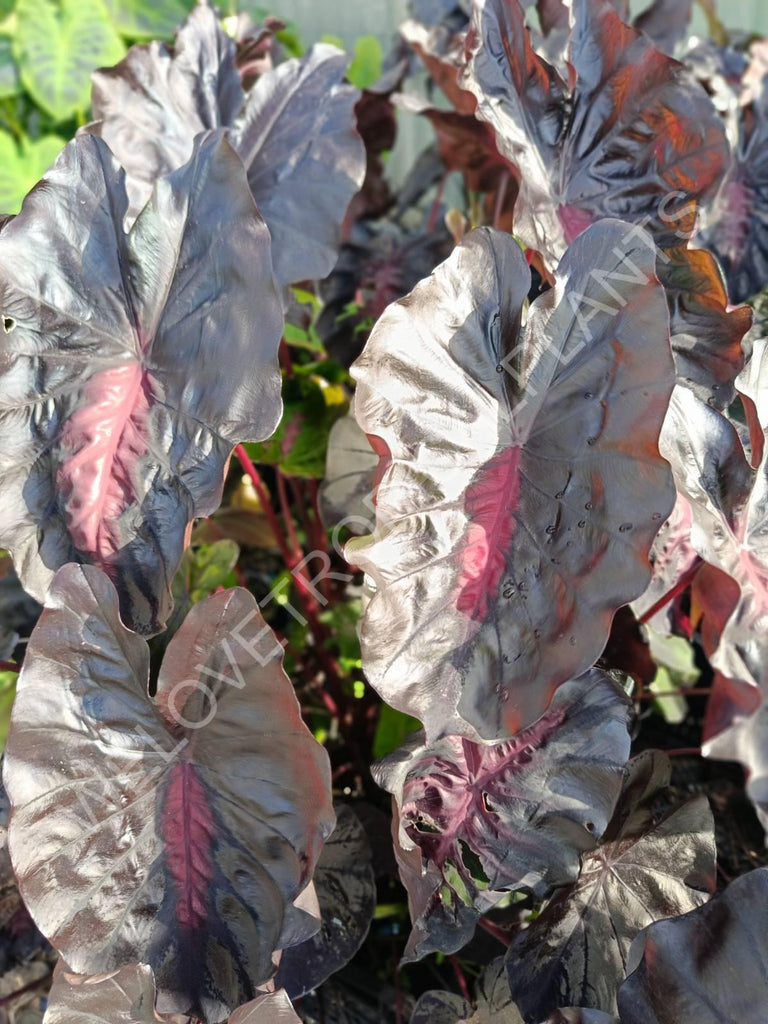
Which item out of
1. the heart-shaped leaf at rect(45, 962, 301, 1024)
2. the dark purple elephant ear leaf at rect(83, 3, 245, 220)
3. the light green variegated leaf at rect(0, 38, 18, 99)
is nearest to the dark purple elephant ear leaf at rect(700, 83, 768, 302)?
the dark purple elephant ear leaf at rect(83, 3, 245, 220)

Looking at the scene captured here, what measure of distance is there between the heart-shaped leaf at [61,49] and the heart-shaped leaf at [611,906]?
5.54 ft

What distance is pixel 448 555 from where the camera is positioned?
0.63 metres

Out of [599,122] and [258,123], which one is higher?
[599,122]

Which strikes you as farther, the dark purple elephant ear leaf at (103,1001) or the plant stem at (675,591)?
the plant stem at (675,591)

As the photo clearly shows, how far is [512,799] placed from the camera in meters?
0.71

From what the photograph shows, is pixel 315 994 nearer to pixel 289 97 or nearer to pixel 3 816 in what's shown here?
pixel 3 816

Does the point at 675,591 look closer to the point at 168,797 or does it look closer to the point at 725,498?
the point at 725,498

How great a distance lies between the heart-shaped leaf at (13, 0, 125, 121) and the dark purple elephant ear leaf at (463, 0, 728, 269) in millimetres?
1261

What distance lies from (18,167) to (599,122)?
1238mm

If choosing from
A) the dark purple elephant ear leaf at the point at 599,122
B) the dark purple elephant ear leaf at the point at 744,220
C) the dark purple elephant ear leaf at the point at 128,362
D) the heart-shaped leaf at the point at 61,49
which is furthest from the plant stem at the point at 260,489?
the heart-shaped leaf at the point at 61,49

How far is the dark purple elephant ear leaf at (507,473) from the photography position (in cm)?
58

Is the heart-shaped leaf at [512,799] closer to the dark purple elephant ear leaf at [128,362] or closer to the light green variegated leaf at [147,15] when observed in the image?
the dark purple elephant ear leaf at [128,362]

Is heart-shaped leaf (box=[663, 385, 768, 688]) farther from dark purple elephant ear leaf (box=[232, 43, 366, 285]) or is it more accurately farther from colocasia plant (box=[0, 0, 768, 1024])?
dark purple elephant ear leaf (box=[232, 43, 366, 285])

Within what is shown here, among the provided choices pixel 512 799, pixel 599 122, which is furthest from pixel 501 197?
pixel 512 799
